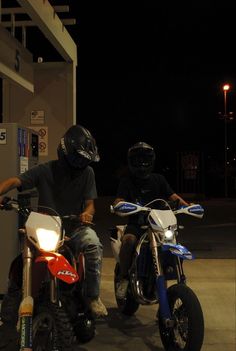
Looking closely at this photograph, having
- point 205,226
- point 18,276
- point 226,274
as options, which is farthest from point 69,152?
point 205,226

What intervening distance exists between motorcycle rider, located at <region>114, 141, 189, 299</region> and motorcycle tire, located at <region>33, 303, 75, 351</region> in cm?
184

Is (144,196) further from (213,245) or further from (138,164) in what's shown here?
(213,245)

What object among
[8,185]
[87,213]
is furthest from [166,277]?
[8,185]

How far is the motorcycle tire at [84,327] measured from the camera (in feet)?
13.9

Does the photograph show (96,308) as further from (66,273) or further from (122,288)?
(122,288)

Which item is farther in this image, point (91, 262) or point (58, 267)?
point (91, 262)

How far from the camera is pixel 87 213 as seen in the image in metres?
4.35

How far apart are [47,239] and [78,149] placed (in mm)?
991

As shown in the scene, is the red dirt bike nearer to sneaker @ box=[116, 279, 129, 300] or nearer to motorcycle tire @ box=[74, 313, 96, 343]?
motorcycle tire @ box=[74, 313, 96, 343]

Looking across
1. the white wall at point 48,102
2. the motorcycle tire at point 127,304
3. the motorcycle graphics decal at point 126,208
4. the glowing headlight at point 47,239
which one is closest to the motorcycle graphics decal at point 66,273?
the glowing headlight at point 47,239

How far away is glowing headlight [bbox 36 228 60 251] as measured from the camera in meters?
3.72

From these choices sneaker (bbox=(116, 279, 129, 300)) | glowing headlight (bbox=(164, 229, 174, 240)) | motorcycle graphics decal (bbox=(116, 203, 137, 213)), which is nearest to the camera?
glowing headlight (bbox=(164, 229, 174, 240))

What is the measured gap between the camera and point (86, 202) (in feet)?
15.5

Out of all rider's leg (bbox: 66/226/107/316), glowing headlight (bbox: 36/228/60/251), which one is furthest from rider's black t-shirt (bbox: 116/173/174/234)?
glowing headlight (bbox: 36/228/60/251)
